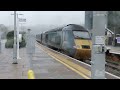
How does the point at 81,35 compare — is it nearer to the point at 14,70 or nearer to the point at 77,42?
the point at 77,42

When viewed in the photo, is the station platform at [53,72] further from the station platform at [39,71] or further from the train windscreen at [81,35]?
the train windscreen at [81,35]

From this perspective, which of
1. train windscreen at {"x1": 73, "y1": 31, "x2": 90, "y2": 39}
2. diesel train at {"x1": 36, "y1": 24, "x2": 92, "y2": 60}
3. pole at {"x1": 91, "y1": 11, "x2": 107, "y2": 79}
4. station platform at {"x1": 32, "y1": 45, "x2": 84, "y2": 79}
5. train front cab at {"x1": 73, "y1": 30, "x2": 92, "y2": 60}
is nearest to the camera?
pole at {"x1": 91, "y1": 11, "x2": 107, "y2": 79}

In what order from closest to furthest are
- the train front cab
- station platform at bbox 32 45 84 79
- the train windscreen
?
1. station platform at bbox 32 45 84 79
2. the train front cab
3. the train windscreen

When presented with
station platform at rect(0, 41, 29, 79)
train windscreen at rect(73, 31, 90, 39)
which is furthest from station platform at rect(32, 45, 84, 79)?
train windscreen at rect(73, 31, 90, 39)

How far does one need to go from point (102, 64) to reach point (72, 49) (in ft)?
50.0

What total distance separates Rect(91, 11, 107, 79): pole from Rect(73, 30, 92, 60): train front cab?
47.1 feet

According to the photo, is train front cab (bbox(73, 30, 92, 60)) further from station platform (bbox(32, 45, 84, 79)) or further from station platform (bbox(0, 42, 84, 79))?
station platform (bbox(32, 45, 84, 79))

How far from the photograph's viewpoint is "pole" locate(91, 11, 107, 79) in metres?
8.04

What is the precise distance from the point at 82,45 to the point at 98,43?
14.9 metres

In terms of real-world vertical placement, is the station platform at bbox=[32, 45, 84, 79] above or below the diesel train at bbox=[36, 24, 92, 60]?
below

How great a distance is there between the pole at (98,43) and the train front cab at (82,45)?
14371 millimetres

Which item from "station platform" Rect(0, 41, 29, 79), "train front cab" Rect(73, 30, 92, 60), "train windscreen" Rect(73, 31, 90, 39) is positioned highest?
"train windscreen" Rect(73, 31, 90, 39)

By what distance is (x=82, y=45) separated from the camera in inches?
906
